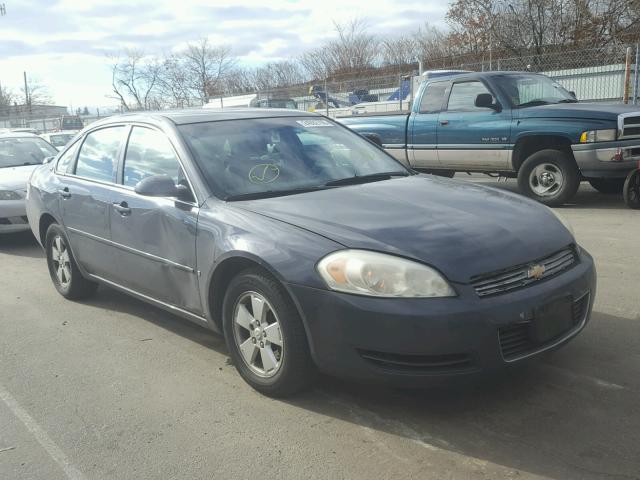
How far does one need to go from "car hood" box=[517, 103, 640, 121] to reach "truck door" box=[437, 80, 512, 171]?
1.24 ft

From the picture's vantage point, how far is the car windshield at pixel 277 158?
156 inches

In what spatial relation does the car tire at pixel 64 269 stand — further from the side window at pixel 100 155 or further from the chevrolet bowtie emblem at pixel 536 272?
the chevrolet bowtie emblem at pixel 536 272

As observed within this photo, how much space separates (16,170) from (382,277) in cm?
772

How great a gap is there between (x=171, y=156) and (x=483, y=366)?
2414mm

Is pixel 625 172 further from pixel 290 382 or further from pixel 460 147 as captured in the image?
pixel 290 382

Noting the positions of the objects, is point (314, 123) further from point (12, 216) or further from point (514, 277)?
point (12, 216)

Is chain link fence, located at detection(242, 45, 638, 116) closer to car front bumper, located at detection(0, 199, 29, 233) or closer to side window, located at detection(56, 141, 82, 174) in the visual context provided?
car front bumper, located at detection(0, 199, 29, 233)

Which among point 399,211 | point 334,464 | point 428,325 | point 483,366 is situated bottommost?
point 334,464

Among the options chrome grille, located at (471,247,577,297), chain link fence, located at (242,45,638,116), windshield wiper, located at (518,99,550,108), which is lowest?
chrome grille, located at (471,247,577,297)

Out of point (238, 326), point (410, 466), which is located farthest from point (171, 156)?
point (410, 466)

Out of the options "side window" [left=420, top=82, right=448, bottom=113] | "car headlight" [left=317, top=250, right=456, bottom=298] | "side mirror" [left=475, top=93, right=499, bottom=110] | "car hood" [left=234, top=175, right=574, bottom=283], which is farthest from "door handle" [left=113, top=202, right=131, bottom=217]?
"side window" [left=420, top=82, right=448, bottom=113]

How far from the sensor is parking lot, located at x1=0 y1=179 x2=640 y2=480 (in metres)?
2.85

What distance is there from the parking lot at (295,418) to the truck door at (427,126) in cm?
600

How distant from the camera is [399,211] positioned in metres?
3.45
